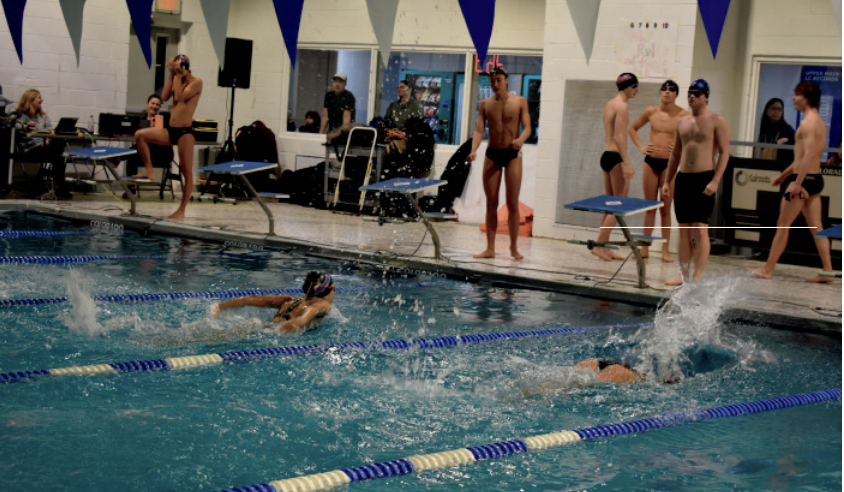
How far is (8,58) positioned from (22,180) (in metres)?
1.66

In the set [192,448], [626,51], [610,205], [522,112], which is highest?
[626,51]

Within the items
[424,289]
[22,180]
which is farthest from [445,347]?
[22,180]

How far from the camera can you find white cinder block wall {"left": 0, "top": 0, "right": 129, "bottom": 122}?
42.1 ft

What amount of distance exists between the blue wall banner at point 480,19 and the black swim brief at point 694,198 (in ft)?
9.27

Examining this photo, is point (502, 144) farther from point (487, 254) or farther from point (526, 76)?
point (526, 76)

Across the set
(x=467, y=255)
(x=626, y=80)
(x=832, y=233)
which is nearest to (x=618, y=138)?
(x=626, y=80)

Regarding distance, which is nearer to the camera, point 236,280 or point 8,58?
point 236,280

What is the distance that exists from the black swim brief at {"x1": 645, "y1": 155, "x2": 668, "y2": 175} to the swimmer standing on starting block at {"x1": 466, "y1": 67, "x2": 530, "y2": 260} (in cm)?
128

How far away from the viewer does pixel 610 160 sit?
354 inches

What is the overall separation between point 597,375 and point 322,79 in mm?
10829

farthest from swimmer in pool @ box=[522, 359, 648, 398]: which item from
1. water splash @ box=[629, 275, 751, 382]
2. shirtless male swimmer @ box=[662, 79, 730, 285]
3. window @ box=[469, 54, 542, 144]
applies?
window @ box=[469, 54, 542, 144]

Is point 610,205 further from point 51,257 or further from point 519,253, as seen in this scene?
point 51,257

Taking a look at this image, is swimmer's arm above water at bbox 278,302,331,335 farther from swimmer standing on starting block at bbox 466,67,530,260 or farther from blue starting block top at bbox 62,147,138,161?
blue starting block top at bbox 62,147,138,161

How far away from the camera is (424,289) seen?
7.41 metres
